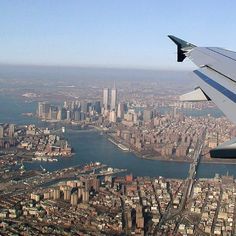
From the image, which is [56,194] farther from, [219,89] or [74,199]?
[219,89]

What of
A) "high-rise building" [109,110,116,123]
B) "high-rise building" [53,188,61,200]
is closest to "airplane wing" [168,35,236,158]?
"high-rise building" [53,188,61,200]

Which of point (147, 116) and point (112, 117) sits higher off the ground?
point (147, 116)

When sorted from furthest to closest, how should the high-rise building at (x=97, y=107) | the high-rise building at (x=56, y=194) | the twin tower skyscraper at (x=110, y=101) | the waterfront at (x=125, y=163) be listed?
the twin tower skyscraper at (x=110, y=101)
the high-rise building at (x=97, y=107)
the waterfront at (x=125, y=163)
the high-rise building at (x=56, y=194)

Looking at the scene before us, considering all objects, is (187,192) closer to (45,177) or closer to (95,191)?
(95,191)

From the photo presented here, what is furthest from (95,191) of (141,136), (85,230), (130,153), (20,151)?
(141,136)

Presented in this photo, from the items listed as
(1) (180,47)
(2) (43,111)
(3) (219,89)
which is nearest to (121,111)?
(2) (43,111)

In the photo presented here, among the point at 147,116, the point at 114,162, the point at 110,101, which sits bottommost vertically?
the point at 114,162

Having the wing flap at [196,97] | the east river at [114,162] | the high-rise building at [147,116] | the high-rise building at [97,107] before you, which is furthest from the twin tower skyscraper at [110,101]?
the wing flap at [196,97]

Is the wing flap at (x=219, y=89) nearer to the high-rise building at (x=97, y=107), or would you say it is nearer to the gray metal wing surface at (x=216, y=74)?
the gray metal wing surface at (x=216, y=74)

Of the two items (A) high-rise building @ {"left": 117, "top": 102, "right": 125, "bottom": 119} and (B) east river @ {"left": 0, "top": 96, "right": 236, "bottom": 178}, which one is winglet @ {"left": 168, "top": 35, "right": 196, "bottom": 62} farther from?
(A) high-rise building @ {"left": 117, "top": 102, "right": 125, "bottom": 119}

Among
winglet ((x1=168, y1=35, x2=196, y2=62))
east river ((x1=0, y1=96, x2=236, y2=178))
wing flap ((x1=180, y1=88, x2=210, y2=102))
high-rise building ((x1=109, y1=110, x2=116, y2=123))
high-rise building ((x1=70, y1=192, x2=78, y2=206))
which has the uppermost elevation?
winglet ((x1=168, y1=35, x2=196, y2=62))
